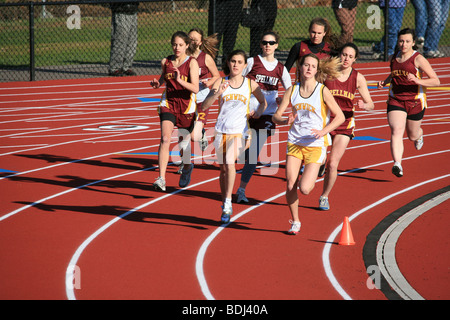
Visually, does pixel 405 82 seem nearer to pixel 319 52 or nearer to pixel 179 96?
pixel 319 52

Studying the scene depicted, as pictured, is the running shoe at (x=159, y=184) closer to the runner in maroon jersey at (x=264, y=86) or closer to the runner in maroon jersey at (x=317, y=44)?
the runner in maroon jersey at (x=264, y=86)

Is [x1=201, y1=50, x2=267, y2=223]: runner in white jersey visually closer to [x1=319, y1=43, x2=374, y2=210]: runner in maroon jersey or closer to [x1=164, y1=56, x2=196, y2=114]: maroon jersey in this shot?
[x1=319, y1=43, x2=374, y2=210]: runner in maroon jersey

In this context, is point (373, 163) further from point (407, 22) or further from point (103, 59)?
point (407, 22)

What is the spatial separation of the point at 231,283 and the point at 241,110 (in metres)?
2.52

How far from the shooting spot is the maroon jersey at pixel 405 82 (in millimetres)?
10422

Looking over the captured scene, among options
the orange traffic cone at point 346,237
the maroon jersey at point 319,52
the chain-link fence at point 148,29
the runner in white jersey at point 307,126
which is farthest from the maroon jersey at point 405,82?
the orange traffic cone at point 346,237

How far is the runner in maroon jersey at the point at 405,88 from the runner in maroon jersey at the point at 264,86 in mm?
1647

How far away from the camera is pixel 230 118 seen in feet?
28.8

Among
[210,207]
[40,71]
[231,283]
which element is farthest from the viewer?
[40,71]

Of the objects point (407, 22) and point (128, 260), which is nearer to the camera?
point (128, 260)

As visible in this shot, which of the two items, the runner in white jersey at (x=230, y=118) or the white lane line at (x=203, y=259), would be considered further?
the runner in white jersey at (x=230, y=118)

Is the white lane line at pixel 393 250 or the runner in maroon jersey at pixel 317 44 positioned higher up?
the runner in maroon jersey at pixel 317 44

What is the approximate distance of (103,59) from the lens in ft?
74.2
